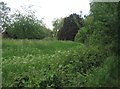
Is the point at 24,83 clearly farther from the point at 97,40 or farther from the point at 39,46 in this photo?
the point at 39,46

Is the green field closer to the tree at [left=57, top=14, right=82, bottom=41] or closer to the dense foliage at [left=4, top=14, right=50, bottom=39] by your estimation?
the dense foliage at [left=4, top=14, right=50, bottom=39]

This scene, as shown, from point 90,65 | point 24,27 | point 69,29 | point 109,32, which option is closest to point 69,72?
point 90,65

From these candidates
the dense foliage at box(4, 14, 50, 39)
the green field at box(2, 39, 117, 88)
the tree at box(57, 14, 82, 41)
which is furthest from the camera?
the tree at box(57, 14, 82, 41)

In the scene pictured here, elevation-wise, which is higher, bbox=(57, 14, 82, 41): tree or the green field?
bbox=(57, 14, 82, 41): tree

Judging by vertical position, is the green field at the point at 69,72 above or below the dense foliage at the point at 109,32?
below

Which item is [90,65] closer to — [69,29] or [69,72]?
[69,72]

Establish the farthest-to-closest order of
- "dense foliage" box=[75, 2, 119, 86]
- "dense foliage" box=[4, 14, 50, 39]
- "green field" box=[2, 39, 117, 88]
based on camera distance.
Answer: "dense foliage" box=[4, 14, 50, 39] → "green field" box=[2, 39, 117, 88] → "dense foliage" box=[75, 2, 119, 86]

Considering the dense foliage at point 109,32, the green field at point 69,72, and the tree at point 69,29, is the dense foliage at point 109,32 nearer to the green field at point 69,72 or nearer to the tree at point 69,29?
the green field at point 69,72

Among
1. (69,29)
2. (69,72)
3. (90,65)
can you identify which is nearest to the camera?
(69,72)

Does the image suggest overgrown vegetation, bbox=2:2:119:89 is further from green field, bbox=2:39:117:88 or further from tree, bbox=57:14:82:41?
tree, bbox=57:14:82:41

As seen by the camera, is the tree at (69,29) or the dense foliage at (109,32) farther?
the tree at (69,29)

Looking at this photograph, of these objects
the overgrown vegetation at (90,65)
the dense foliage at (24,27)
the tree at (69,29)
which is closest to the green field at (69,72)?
the overgrown vegetation at (90,65)

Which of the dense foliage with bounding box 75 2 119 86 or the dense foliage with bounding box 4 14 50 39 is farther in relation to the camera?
the dense foliage with bounding box 4 14 50 39

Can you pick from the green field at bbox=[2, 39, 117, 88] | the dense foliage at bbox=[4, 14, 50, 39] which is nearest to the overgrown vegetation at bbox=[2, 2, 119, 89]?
the green field at bbox=[2, 39, 117, 88]
